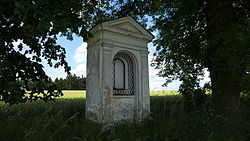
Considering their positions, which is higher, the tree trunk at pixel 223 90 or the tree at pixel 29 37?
the tree at pixel 29 37

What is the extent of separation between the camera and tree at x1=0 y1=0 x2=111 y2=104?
244 centimetres

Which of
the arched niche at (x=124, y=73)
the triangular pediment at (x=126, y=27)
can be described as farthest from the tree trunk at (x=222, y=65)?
the arched niche at (x=124, y=73)

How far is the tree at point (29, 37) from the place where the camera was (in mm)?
2439

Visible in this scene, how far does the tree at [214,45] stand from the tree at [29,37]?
4327 millimetres

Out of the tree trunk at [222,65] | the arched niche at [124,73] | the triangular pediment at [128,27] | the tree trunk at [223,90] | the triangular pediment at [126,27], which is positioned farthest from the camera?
the arched niche at [124,73]

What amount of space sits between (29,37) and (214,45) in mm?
5721

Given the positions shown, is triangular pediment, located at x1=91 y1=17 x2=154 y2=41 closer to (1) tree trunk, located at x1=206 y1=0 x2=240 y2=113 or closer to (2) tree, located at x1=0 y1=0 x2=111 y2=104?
(2) tree, located at x1=0 y1=0 x2=111 y2=104

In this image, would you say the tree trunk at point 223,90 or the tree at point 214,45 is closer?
the tree at point 214,45

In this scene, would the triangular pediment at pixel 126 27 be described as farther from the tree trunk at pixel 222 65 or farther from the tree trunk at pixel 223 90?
the tree trunk at pixel 223 90

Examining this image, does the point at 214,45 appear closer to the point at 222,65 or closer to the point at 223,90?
the point at 222,65

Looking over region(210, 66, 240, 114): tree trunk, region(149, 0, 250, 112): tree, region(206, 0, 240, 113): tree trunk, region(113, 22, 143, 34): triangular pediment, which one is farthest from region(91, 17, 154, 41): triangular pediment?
region(210, 66, 240, 114): tree trunk

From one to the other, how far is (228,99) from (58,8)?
6041 mm

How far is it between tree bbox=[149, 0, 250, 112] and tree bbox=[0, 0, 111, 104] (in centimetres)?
433

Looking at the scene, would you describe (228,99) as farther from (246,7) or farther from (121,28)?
(121,28)
